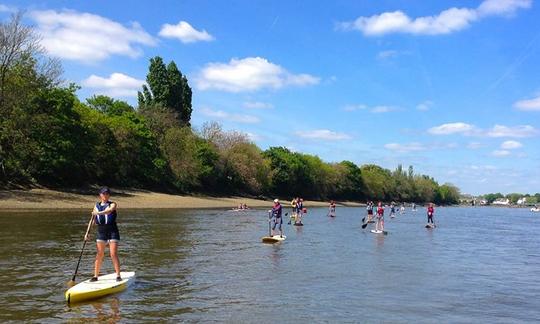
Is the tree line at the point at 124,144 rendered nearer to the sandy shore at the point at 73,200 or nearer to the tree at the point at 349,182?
the sandy shore at the point at 73,200

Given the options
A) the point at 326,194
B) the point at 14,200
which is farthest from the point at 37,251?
the point at 326,194

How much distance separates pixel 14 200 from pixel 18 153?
7131mm

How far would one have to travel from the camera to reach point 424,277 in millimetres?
19141

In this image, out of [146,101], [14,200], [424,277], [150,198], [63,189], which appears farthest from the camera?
[146,101]

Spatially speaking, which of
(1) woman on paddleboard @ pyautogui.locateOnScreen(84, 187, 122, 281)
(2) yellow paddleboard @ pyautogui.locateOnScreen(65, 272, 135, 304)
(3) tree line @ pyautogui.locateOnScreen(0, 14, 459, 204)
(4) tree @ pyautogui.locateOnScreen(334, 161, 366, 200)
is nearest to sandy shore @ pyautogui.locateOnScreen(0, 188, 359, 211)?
(3) tree line @ pyautogui.locateOnScreen(0, 14, 459, 204)

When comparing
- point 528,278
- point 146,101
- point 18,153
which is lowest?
point 528,278

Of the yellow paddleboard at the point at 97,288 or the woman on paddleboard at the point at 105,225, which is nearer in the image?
the yellow paddleboard at the point at 97,288

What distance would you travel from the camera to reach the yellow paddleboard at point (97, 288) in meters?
12.6

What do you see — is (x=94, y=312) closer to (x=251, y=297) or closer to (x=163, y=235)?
(x=251, y=297)

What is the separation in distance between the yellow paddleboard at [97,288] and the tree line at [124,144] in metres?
44.8

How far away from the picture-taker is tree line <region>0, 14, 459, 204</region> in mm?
55375

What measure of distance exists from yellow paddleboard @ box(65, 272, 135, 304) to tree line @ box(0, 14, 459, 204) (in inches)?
1762

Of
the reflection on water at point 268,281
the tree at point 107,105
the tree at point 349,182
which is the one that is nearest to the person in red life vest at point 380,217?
the reflection on water at point 268,281

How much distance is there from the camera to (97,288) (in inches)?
522
